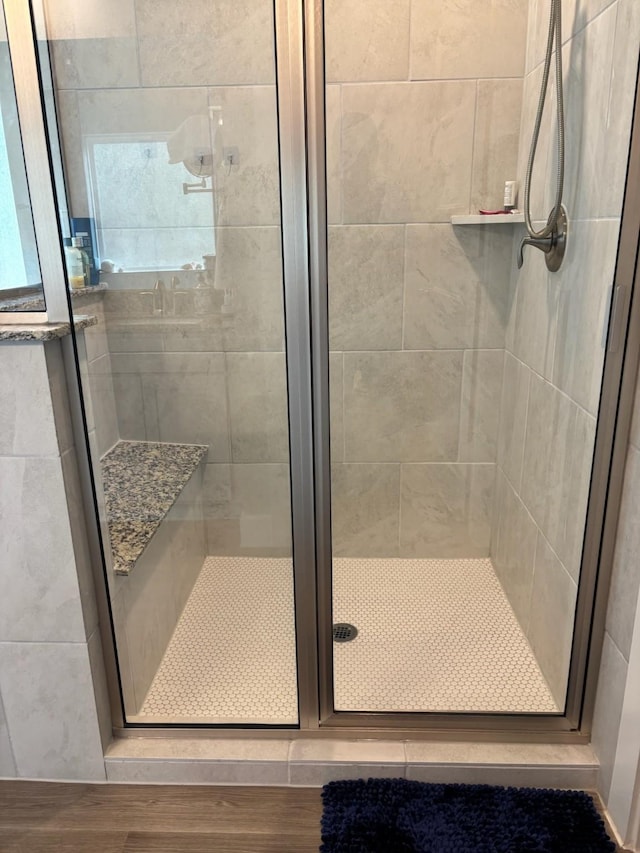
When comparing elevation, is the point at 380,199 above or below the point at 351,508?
above

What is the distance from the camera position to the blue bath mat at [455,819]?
134 centimetres

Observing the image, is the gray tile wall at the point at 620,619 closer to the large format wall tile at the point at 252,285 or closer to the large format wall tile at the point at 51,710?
the large format wall tile at the point at 252,285

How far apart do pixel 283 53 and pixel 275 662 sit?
1.49 meters

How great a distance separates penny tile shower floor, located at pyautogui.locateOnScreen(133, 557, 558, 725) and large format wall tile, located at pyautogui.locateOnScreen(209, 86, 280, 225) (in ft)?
3.01

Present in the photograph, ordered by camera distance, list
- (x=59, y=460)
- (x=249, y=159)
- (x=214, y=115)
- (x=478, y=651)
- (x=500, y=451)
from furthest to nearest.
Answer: (x=500, y=451), (x=478, y=651), (x=214, y=115), (x=249, y=159), (x=59, y=460)

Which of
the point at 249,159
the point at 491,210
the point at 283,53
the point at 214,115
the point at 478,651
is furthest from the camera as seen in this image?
the point at 491,210

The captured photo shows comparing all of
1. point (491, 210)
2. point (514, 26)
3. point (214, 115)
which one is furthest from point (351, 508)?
point (514, 26)

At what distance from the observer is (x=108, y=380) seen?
171 centimetres

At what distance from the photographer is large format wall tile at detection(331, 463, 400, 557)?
226 cm

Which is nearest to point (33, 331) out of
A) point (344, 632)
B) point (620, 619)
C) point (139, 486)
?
point (139, 486)

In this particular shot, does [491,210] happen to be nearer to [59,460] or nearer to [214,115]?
[214,115]

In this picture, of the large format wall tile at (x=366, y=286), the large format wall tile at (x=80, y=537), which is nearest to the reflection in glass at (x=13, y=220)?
the large format wall tile at (x=80, y=537)

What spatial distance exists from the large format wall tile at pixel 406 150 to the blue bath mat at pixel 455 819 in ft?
5.54

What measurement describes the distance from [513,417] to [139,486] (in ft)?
4.13
